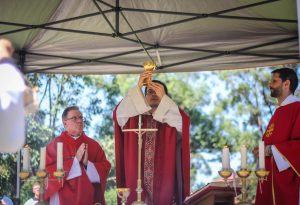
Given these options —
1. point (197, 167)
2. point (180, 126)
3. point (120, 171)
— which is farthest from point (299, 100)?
point (197, 167)

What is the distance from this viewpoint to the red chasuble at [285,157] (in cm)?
709

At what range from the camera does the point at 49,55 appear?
368 inches

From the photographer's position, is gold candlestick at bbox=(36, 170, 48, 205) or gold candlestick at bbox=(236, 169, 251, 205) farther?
gold candlestick at bbox=(36, 170, 48, 205)

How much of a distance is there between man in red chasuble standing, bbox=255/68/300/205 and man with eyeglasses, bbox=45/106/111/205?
1868 mm

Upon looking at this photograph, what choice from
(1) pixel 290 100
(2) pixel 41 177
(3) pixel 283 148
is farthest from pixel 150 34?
(2) pixel 41 177

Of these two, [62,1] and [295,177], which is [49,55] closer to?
[62,1]

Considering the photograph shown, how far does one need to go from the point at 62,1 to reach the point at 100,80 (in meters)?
13.8

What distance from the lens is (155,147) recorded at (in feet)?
25.5

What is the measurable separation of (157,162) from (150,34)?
2038mm

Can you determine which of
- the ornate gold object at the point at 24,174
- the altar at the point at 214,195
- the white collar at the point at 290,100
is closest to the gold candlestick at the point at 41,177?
the ornate gold object at the point at 24,174

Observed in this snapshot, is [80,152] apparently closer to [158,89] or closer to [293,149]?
[158,89]

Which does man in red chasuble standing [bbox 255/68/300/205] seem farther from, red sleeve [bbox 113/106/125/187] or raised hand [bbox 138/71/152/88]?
red sleeve [bbox 113/106/125/187]

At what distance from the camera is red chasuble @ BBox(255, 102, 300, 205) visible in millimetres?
7086

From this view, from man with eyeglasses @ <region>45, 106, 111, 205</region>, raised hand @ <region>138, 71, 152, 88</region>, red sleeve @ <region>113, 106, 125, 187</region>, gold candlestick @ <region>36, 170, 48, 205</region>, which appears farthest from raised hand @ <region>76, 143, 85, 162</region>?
gold candlestick @ <region>36, 170, 48, 205</region>
